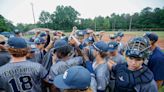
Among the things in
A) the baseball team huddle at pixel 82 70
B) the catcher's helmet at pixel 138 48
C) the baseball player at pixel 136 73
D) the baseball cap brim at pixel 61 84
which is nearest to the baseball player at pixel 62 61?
the baseball team huddle at pixel 82 70

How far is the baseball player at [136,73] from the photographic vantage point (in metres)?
3.23

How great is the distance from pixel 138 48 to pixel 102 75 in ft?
3.10

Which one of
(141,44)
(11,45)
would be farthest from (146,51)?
(11,45)

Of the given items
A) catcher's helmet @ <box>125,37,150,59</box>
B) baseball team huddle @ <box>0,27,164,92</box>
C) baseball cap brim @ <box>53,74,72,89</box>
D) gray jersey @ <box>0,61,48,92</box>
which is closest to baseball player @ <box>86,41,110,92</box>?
baseball team huddle @ <box>0,27,164,92</box>

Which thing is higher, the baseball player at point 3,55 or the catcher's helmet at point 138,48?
the catcher's helmet at point 138,48

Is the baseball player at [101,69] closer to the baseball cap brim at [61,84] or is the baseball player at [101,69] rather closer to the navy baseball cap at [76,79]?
the baseball cap brim at [61,84]

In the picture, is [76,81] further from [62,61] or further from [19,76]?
[62,61]

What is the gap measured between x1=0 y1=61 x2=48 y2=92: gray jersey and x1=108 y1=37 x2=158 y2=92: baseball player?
1.33 metres

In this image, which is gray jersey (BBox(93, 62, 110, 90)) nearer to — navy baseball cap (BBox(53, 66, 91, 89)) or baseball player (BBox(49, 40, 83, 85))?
baseball player (BBox(49, 40, 83, 85))

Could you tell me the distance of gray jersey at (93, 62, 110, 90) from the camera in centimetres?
405

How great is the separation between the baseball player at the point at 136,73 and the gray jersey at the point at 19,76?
1326 millimetres

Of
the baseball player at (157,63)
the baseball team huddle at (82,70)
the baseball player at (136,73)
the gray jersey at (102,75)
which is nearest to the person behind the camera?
the baseball team huddle at (82,70)

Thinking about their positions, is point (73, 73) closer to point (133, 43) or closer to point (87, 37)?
point (133, 43)

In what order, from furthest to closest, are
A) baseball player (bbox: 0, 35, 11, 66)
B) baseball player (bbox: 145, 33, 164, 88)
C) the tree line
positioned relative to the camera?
the tree line
baseball player (bbox: 0, 35, 11, 66)
baseball player (bbox: 145, 33, 164, 88)
